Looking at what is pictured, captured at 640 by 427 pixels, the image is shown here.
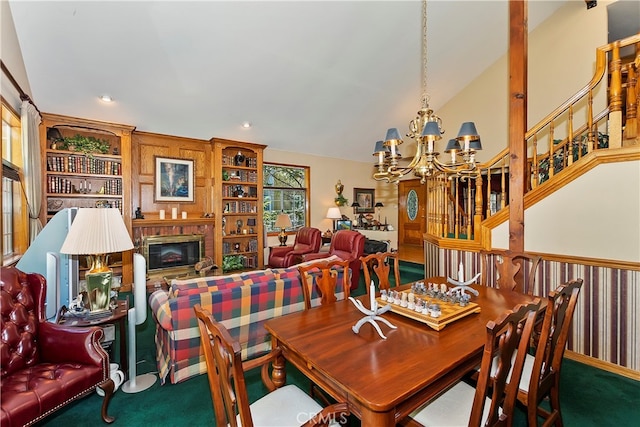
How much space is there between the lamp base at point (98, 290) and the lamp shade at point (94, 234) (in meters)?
0.28

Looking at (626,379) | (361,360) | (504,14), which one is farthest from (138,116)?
(626,379)

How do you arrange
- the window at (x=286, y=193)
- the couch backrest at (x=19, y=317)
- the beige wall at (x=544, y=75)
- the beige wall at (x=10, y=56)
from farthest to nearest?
the window at (x=286, y=193) < the beige wall at (x=544, y=75) < the beige wall at (x=10, y=56) < the couch backrest at (x=19, y=317)

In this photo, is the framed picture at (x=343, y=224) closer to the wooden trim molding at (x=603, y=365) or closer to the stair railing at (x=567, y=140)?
the stair railing at (x=567, y=140)

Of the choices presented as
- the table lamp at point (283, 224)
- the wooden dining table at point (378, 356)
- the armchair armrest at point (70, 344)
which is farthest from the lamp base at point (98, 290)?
the table lamp at point (283, 224)

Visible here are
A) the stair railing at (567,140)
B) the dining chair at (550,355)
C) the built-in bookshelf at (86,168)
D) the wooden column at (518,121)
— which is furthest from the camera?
the built-in bookshelf at (86,168)

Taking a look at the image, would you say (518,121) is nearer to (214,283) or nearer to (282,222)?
(214,283)

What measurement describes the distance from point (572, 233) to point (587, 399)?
54.1 inches

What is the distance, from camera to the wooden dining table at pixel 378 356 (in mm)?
1071

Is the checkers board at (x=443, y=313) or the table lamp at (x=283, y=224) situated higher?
the table lamp at (x=283, y=224)

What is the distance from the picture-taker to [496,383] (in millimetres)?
1150

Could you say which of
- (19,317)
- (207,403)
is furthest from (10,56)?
(207,403)

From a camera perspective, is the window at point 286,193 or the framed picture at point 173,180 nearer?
the framed picture at point 173,180

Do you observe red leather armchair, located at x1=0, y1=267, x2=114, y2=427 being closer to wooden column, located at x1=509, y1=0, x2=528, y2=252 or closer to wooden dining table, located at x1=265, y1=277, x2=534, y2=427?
wooden dining table, located at x1=265, y1=277, x2=534, y2=427

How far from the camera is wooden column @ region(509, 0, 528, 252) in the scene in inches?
118
